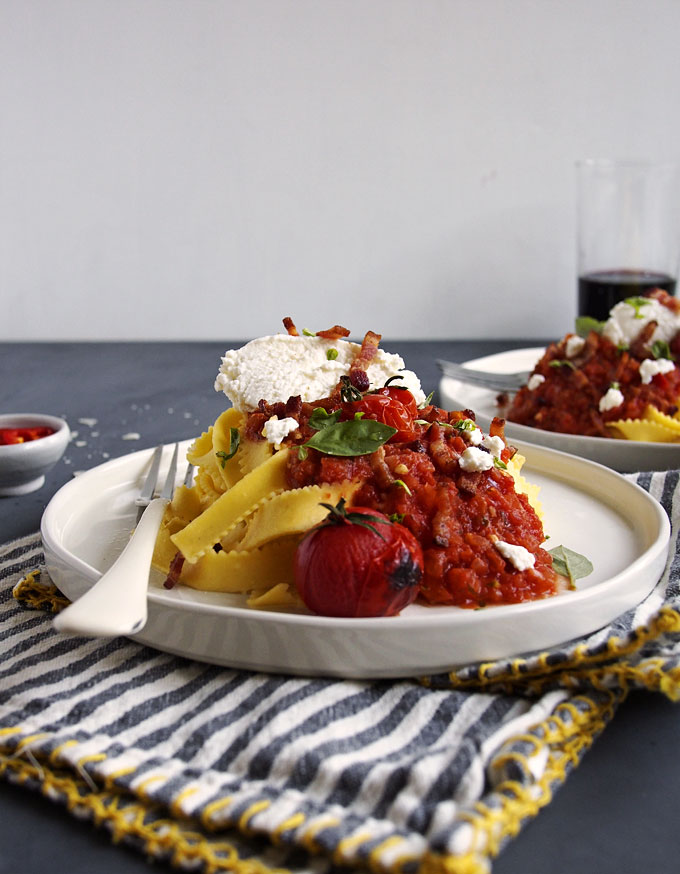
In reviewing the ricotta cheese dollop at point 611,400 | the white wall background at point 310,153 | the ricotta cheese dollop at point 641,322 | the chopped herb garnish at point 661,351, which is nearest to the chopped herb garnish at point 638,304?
the ricotta cheese dollop at point 641,322

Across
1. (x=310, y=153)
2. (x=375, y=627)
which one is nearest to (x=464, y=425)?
(x=375, y=627)

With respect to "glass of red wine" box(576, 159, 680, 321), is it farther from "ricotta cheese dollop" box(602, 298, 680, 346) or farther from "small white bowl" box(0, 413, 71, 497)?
"small white bowl" box(0, 413, 71, 497)

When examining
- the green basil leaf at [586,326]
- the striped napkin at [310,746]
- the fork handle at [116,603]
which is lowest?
the striped napkin at [310,746]

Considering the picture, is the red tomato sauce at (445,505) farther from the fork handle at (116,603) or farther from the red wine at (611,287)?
the red wine at (611,287)

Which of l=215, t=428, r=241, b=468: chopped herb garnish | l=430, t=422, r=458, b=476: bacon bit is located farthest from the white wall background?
l=430, t=422, r=458, b=476: bacon bit

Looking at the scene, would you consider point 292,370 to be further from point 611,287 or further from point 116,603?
point 611,287

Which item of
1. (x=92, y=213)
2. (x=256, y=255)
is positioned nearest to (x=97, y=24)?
(x=92, y=213)
